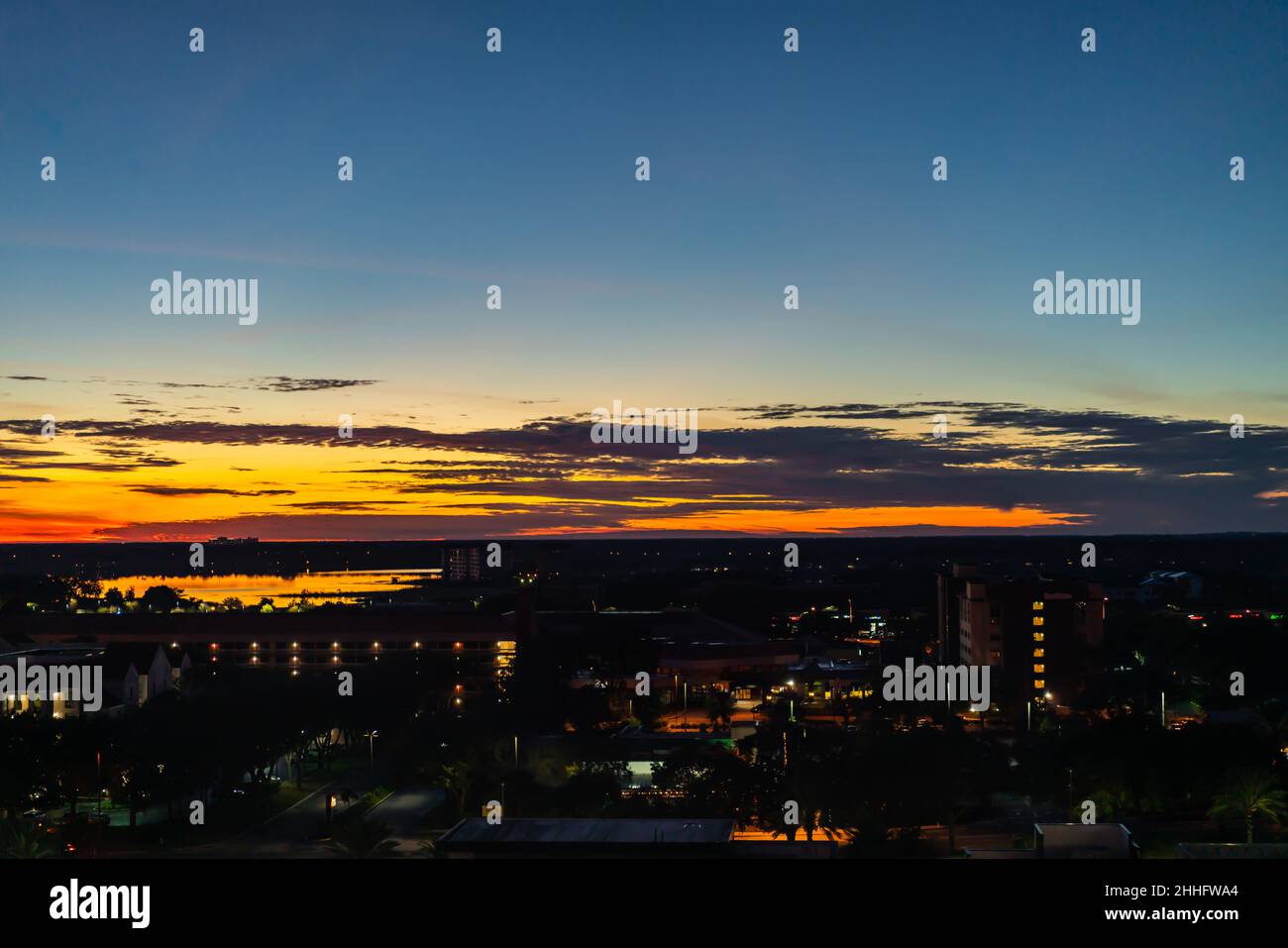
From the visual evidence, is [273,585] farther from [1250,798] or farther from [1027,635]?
[1250,798]

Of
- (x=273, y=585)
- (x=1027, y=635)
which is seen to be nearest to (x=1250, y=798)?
(x=1027, y=635)

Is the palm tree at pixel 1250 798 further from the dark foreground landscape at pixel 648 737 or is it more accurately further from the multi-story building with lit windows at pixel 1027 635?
the multi-story building with lit windows at pixel 1027 635

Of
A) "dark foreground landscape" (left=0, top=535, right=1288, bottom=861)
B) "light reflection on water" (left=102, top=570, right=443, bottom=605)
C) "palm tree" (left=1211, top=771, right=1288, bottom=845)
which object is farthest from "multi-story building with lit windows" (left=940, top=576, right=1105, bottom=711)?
"light reflection on water" (left=102, top=570, right=443, bottom=605)

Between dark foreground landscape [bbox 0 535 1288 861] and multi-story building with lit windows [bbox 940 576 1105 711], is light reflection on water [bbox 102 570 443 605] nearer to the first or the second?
dark foreground landscape [bbox 0 535 1288 861]

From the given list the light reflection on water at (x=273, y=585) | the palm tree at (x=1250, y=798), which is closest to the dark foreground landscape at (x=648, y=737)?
the palm tree at (x=1250, y=798)

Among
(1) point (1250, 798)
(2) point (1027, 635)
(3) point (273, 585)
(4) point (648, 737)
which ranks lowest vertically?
(3) point (273, 585)

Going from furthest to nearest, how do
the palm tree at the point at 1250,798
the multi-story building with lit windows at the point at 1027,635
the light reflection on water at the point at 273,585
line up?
1. the light reflection on water at the point at 273,585
2. the multi-story building with lit windows at the point at 1027,635
3. the palm tree at the point at 1250,798

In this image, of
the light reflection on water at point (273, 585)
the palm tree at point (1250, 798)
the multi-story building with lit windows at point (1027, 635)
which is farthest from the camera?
the light reflection on water at point (273, 585)
